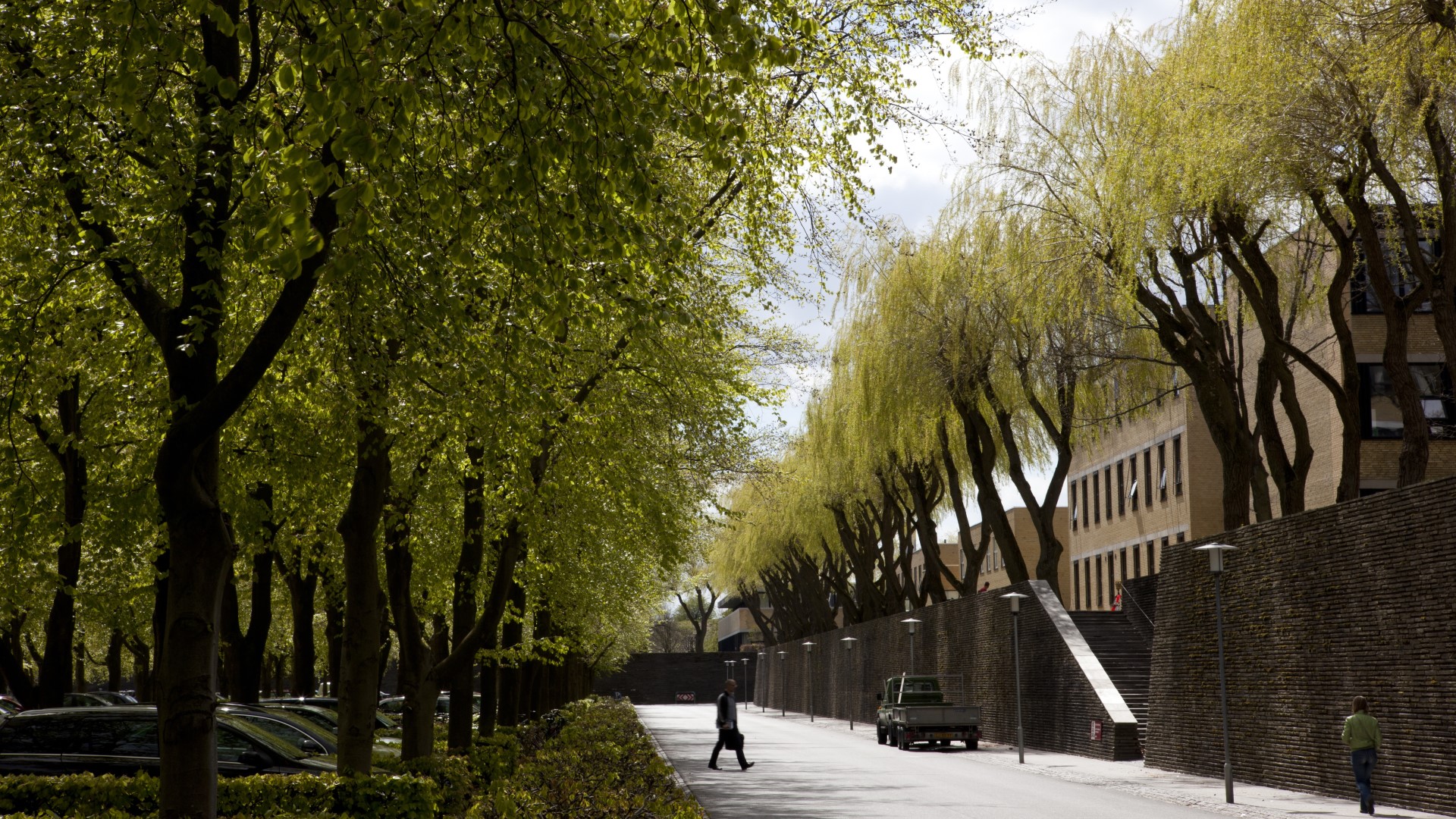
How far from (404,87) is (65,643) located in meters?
15.9

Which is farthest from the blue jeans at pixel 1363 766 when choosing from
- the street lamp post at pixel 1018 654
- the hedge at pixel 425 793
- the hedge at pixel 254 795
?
the hedge at pixel 254 795

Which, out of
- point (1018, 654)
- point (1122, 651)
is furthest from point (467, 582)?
point (1122, 651)

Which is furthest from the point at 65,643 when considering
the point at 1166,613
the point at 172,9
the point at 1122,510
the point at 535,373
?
the point at 1122,510

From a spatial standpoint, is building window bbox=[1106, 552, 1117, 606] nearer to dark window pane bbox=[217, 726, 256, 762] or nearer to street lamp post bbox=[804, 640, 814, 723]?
street lamp post bbox=[804, 640, 814, 723]

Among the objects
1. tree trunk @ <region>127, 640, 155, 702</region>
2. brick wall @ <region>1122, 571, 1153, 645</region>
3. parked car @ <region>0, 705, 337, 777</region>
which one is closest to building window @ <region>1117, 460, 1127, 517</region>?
brick wall @ <region>1122, 571, 1153, 645</region>

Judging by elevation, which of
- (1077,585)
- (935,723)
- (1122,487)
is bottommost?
(935,723)

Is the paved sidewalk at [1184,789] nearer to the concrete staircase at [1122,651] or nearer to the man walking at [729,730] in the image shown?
the concrete staircase at [1122,651]

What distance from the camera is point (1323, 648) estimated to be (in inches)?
744

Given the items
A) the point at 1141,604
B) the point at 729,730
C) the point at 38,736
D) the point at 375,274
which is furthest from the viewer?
the point at 1141,604

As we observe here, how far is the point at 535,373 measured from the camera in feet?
38.7

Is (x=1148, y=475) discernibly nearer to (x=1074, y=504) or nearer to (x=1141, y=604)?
(x=1074, y=504)

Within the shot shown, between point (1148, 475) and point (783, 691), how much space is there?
34.6 m

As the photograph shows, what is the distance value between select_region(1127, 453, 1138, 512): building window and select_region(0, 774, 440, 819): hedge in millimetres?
46976

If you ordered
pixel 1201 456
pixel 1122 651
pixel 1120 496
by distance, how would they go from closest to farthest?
pixel 1122 651, pixel 1201 456, pixel 1120 496
